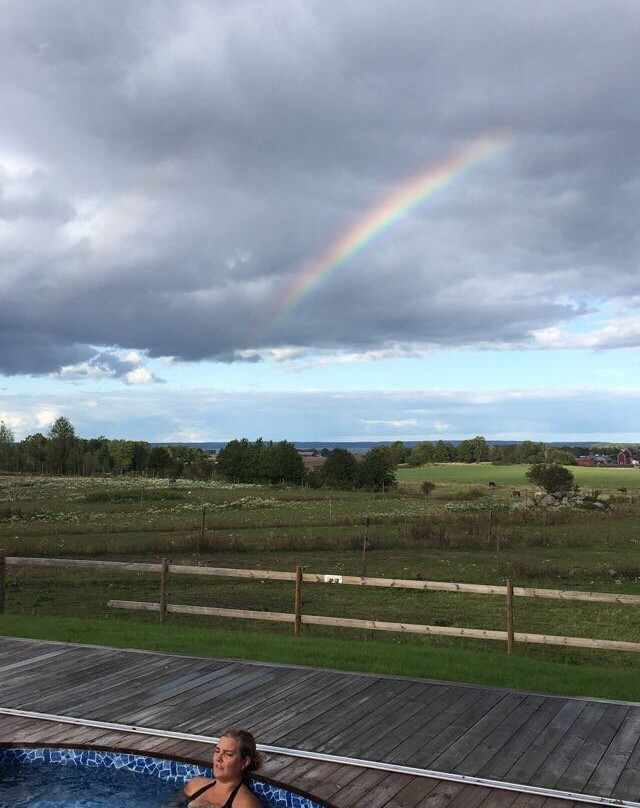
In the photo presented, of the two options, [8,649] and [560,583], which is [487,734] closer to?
[8,649]

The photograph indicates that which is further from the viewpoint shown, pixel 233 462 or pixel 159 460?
pixel 159 460

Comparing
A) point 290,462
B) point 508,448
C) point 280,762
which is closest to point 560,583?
point 280,762

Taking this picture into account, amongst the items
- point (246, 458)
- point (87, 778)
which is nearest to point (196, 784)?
point (87, 778)

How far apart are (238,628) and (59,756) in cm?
1024

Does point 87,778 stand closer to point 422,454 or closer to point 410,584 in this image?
point 410,584

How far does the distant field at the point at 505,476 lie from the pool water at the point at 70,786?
9267 centimetres

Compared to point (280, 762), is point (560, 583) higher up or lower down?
lower down

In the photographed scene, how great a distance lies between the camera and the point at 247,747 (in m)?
5.40

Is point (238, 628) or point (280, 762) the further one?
point (238, 628)

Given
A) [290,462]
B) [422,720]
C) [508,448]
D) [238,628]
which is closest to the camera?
[422,720]

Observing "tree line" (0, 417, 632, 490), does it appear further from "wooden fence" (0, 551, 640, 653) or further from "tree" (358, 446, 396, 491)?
"wooden fence" (0, 551, 640, 653)

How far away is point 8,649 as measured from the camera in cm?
988

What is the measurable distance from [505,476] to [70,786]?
11638 centimetres

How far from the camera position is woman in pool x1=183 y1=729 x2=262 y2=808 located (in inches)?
210
